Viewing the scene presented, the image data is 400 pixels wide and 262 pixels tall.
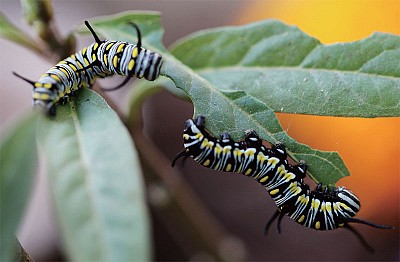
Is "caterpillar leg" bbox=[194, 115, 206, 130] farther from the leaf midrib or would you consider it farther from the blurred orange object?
the blurred orange object

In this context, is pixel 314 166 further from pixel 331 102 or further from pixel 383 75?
pixel 383 75

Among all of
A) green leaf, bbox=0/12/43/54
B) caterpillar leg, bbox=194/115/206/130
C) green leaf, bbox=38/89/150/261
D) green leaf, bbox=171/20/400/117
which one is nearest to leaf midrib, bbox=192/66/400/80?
green leaf, bbox=171/20/400/117

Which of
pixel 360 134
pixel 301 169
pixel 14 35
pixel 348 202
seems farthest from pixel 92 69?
pixel 360 134

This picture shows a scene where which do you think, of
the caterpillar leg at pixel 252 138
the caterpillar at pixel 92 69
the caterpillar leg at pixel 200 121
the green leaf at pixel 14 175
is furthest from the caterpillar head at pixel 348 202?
the green leaf at pixel 14 175

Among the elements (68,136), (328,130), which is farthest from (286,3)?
(68,136)

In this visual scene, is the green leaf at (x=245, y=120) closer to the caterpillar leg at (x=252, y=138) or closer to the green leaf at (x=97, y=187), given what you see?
the caterpillar leg at (x=252, y=138)

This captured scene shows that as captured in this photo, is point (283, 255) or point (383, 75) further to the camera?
point (283, 255)
